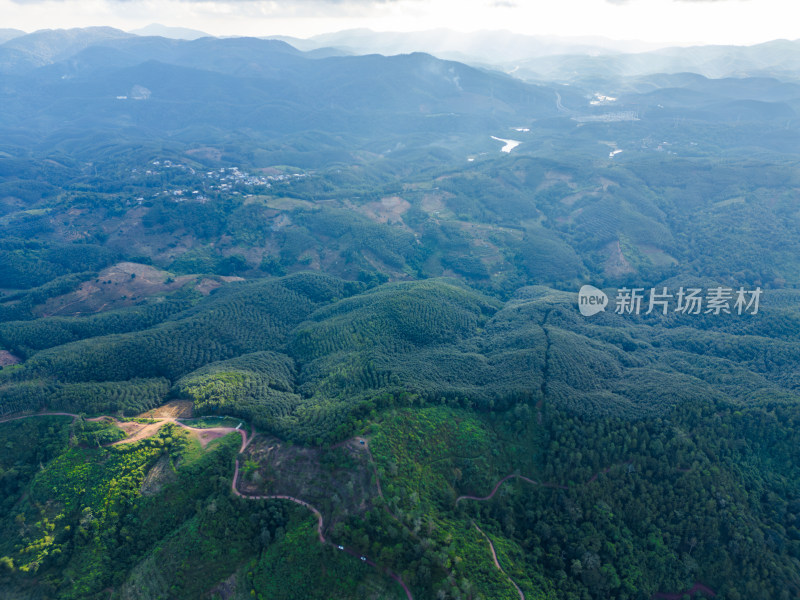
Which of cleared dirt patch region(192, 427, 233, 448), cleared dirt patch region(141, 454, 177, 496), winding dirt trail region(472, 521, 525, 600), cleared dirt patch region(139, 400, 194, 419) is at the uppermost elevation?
cleared dirt patch region(192, 427, 233, 448)

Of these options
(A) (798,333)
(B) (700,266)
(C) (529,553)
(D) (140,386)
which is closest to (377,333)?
(D) (140,386)

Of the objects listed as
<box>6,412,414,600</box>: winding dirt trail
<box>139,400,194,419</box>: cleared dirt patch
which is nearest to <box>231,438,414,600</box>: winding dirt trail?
<box>6,412,414,600</box>: winding dirt trail

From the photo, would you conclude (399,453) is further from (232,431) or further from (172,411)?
(172,411)

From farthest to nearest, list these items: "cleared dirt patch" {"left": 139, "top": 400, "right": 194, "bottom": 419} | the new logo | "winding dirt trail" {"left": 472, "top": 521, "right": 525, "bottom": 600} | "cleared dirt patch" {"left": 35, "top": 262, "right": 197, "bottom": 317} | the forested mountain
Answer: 1. "cleared dirt patch" {"left": 35, "top": 262, "right": 197, "bottom": 317}
2. the new logo
3. "cleared dirt patch" {"left": 139, "top": 400, "right": 194, "bottom": 419}
4. the forested mountain
5. "winding dirt trail" {"left": 472, "top": 521, "right": 525, "bottom": 600}

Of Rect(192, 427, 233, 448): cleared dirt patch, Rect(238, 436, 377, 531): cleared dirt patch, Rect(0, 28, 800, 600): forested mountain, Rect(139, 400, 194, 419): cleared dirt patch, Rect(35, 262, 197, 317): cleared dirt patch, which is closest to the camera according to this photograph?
Rect(0, 28, 800, 600): forested mountain

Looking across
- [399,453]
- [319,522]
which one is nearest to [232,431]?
[319,522]

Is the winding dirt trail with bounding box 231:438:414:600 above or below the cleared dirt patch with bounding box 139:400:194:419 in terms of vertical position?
above

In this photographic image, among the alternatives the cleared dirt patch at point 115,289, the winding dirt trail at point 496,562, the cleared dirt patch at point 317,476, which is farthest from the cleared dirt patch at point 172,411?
the cleared dirt patch at point 115,289

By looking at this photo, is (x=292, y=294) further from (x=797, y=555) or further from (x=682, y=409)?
(x=797, y=555)

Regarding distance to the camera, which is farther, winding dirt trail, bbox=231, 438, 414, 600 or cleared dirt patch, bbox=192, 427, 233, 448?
cleared dirt patch, bbox=192, 427, 233, 448

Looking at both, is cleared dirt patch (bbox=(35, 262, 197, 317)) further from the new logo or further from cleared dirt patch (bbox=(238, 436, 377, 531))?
the new logo

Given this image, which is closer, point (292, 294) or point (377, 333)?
point (377, 333)
